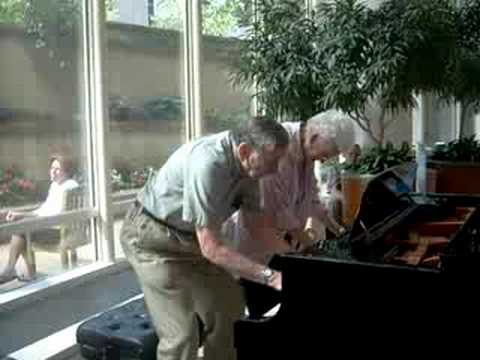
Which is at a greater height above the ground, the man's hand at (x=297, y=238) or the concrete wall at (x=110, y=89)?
the concrete wall at (x=110, y=89)

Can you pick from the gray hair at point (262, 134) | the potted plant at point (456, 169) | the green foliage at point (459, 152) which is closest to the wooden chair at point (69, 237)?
the gray hair at point (262, 134)

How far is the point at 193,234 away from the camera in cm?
254

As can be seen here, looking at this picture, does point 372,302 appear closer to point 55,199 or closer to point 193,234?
point 193,234

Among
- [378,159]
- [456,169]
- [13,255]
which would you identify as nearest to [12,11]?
[13,255]

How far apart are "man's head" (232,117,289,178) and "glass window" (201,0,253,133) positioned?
235 cm

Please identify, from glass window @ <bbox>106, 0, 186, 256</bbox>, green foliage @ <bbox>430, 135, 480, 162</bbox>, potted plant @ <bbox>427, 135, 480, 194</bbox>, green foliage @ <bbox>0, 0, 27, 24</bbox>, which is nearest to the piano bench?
glass window @ <bbox>106, 0, 186, 256</bbox>

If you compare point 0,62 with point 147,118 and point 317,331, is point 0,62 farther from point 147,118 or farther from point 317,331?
point 317,331

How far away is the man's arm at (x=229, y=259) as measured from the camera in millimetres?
2176

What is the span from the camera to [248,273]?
2.19 metres

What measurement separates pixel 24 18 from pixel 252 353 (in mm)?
2118

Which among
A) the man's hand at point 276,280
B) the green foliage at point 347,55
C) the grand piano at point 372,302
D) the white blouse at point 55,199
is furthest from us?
the green foliage at point 347,55

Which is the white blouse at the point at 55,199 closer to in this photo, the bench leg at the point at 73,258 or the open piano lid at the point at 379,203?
the bench leg at the point at 73,258

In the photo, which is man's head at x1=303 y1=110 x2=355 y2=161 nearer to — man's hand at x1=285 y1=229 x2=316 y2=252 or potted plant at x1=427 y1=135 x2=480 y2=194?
man's hand at x1=285 y1=229 x2=316 y2=252

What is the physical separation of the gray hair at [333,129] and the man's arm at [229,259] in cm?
72
